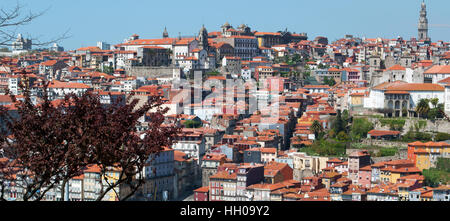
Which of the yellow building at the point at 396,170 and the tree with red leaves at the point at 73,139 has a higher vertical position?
the tree with red leaves at the point at 73,139

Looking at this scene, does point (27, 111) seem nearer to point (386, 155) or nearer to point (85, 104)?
point (85, 104)

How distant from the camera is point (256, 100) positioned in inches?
1454

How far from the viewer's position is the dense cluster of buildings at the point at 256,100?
23.6m

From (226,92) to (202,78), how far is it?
4.50 meters

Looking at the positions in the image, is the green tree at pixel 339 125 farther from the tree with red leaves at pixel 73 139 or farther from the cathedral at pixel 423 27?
the cathedral at pixel 423 27

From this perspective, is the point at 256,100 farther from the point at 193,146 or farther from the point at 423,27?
the point at 423,27

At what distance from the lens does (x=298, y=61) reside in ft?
157

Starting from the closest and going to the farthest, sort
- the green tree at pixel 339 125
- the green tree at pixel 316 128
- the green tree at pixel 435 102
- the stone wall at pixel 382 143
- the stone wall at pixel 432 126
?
1. the stone wall at pixel 382 143
2. the stone wall at pixel 432 126
3. the green tree at pixel 435 102
4. the green tree at pixel 339 125
5. the green tree at pixel 316 128

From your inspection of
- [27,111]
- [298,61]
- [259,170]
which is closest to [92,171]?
[259,170]

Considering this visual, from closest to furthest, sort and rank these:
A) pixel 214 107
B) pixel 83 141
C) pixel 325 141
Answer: pixel 83 141 → pixel 325 141 → pixel 214 107

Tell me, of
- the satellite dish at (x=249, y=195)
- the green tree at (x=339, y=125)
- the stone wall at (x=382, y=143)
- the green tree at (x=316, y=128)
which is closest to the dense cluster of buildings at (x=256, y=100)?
→ the satellite dish at (x=249, y=195)

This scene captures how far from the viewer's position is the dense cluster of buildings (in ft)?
77.4
